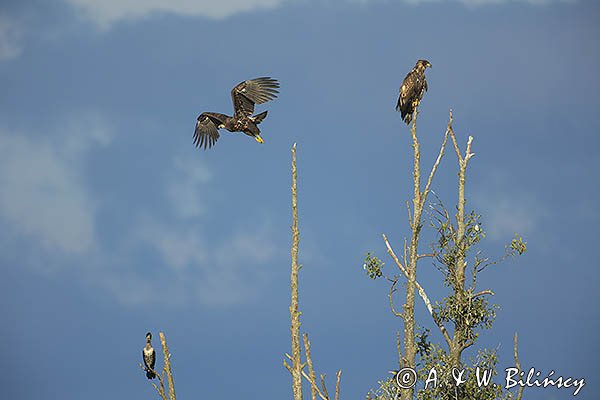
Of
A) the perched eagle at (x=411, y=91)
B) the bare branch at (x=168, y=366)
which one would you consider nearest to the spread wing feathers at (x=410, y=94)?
the perched eagle at (x=411, y=91)

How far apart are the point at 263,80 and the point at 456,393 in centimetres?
864

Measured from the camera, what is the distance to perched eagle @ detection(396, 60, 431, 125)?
22.8 m

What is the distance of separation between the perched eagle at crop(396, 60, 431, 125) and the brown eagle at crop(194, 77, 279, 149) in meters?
3.07

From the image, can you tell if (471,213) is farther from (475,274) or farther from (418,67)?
(418,67)

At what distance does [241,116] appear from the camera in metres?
22.9

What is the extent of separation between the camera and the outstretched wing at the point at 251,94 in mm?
23172

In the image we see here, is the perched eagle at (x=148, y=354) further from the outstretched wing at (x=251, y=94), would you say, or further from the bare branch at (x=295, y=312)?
the bare branch at (x=295, y=312)

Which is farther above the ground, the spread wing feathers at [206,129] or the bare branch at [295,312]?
the spread wing feathers at [206,129]

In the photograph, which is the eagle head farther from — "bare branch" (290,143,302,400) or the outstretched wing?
"bare branch" (290,143,302,400)

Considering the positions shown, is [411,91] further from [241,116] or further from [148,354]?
[148,354]

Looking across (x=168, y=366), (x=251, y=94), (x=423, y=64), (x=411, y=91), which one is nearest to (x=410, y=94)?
(x=411, y=91)

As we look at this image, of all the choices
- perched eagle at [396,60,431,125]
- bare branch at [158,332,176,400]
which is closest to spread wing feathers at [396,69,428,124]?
perched eagle at [396,60,431,125]

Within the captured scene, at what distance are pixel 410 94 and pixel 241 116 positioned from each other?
4001mm

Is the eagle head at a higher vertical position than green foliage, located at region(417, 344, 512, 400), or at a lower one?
higher
